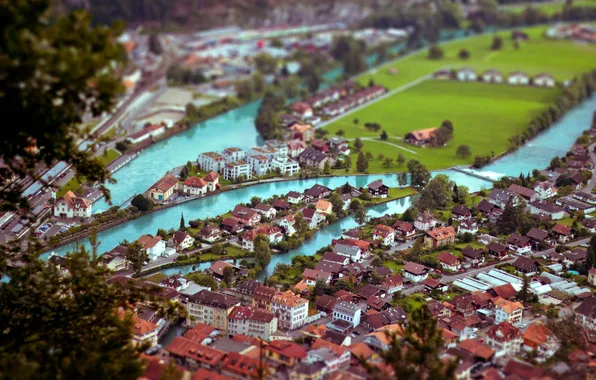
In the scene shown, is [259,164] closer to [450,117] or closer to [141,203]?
[141,203]

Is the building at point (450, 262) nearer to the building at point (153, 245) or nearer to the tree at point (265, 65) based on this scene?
the building at point (153, 245)

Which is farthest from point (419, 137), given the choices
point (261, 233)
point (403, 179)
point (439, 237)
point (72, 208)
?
point (72, 208)

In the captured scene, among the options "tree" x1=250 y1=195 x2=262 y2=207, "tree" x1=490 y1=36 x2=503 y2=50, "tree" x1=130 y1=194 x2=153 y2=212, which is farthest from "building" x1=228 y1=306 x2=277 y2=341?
"tree" x1=490 y1=36 x2=503 y2=50

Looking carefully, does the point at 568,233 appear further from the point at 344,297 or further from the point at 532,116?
the point at 532,116

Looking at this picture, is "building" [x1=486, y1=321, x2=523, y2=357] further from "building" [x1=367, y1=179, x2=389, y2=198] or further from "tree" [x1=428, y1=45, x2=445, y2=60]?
"tree" [x1=428, y1=45, x2=445, y2=60]

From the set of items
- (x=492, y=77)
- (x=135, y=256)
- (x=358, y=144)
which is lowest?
(x=492, y=77)

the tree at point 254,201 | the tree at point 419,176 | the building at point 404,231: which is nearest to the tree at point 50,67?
the building at point 404,231
